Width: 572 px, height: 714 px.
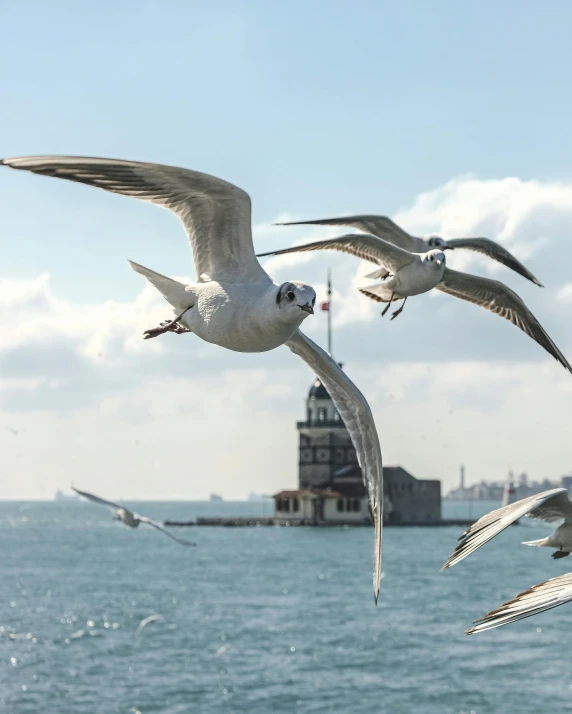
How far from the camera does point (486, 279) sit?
13.6 meters

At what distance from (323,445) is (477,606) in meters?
46.7

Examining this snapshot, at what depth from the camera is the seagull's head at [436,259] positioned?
12.1 metres

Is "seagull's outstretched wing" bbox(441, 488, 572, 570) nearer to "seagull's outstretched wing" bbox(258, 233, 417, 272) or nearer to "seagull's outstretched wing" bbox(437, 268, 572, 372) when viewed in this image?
"seagull's outstretched wing" bbox(258, 233, 417, 272)

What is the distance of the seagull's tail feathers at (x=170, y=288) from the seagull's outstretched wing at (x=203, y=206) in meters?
0.17

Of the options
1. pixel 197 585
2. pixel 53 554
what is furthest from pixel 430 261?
pixel 53 554

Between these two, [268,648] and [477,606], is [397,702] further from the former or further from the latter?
[477,606]

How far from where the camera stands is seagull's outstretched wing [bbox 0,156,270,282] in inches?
295

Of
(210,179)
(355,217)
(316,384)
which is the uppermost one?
(316,384)

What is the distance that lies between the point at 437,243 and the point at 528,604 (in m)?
7.25

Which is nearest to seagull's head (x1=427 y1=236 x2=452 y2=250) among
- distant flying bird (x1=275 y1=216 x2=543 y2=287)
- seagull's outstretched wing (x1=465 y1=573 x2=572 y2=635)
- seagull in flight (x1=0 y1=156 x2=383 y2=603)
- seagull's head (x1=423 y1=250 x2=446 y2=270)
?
distant flying bird (x1=275 y1=216 x2=543 y2=287)

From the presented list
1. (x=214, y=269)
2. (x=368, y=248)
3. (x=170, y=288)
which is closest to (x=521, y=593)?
(x=214, y=269)

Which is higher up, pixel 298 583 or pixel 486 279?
pixel 486 279

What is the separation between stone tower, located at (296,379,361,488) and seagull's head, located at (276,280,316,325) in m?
114

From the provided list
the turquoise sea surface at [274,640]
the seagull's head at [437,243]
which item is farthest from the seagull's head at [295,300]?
the turquoise sea surface at [274,640]
